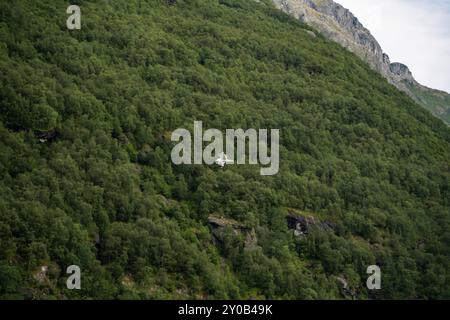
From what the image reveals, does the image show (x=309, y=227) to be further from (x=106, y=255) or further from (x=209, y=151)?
(x=106, y=255)

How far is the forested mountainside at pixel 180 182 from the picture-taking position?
11450 cm

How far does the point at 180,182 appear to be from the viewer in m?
142

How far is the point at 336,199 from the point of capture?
157375 millimetres

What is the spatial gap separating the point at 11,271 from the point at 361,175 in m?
96.8

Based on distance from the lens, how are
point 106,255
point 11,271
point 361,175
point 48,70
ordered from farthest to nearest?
point 361,175
point 48,70
point 106,255
point 11,271

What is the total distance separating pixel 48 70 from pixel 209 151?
1481 inches

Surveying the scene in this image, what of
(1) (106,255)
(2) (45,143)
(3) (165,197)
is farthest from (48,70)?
(1) (106,255)

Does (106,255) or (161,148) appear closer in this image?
(106,255)

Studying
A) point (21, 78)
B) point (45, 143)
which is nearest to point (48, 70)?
point (21, 78)

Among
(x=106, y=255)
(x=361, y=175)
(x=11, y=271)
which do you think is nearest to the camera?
(x=11, y=271)

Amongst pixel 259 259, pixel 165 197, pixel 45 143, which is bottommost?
pixel 259 259

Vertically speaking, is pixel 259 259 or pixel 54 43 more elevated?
pixel 54 43

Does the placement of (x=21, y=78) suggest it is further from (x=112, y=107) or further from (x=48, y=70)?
(x=112, y=107)

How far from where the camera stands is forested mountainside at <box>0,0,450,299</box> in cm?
11450
